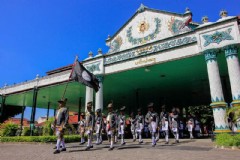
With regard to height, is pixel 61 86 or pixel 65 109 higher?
pixel 61 86

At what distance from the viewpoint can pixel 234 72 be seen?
10852 millimetres

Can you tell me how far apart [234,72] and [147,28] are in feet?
21.3

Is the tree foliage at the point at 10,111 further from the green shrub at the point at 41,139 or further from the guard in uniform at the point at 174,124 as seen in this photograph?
the guard in uniform at the point at 174,124

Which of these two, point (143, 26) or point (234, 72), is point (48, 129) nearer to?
point (143, 26)

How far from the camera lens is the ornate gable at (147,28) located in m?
13.6

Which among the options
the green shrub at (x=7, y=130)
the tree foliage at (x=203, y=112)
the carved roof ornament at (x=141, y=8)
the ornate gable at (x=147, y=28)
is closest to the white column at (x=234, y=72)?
the ornate gable at (x=147, y=28)

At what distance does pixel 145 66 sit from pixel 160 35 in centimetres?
232

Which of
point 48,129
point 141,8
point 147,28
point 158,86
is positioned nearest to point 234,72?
point 147,28

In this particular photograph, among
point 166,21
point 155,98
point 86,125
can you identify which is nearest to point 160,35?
point 166,21

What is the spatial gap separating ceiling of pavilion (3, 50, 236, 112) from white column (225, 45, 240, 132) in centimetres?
150

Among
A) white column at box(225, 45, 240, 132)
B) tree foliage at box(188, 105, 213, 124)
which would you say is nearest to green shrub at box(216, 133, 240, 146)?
white column at box(225, 45, 240, 132)

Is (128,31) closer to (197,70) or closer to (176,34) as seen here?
(176,34)

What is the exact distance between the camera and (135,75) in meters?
16.7

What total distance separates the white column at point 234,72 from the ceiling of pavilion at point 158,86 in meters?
1.50
